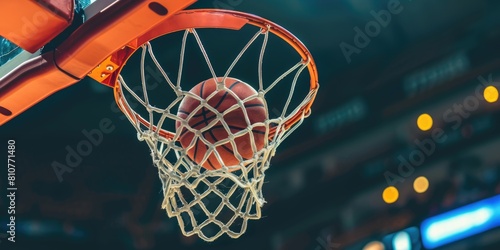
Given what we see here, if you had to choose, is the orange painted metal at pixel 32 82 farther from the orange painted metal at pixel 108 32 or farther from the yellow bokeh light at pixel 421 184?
the yellow bokeh light at pixel 421 184

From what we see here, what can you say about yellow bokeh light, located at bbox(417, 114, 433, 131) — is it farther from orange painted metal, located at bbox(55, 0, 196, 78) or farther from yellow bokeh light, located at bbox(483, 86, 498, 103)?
orange painted metal, located at bbox(55, 0, 196, 78)

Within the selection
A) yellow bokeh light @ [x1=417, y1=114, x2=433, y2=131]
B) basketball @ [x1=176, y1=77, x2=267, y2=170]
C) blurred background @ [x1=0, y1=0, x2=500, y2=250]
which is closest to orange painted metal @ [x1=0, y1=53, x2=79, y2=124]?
basketball @ [x1=176, y1=77, x2=267, y2=170]

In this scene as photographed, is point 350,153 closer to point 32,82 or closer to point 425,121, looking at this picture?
point 425,121

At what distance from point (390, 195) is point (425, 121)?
0.48 meters

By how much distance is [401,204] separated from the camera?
13.4ft

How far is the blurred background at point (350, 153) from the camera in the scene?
3.85 meters

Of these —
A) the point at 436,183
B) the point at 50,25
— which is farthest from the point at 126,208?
the point at 50,25

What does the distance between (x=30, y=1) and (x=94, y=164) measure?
2.51 metres

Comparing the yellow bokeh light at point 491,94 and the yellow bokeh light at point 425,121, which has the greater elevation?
the yellow bokeh light at point 491,94

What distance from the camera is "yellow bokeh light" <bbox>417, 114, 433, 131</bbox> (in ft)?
13.3

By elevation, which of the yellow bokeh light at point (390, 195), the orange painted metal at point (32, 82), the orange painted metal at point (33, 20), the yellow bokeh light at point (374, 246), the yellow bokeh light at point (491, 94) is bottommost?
the orange painted metal at point (32, 82)

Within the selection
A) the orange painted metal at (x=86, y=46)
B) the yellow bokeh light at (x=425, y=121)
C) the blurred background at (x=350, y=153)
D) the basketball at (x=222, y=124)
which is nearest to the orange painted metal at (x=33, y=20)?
the orange painted metal at (x=86, y=46)

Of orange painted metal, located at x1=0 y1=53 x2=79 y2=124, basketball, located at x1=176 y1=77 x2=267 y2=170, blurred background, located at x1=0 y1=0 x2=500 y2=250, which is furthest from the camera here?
blurred background, located at x1=0 y1=0 x2=500 y2=250

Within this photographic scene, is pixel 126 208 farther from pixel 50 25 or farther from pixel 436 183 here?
pixel 50 25
